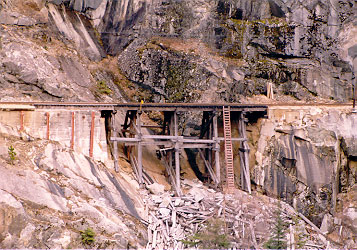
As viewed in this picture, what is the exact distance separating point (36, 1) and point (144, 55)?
7.69m

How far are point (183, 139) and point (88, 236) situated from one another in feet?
31.0

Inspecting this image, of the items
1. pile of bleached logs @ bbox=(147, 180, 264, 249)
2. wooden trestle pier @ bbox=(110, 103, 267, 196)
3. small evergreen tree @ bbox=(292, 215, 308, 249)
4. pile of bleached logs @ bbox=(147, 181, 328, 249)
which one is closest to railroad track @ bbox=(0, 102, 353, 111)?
wooden trestle pier @ bbox=(110, 103, 267, 196)

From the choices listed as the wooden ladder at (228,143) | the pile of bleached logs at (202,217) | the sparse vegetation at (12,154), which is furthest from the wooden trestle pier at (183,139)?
the sparse vegetation at (12,154)

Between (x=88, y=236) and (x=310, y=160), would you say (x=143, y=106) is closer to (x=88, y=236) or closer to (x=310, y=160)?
(x=310, y=160)

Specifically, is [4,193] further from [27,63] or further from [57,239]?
[27,63]

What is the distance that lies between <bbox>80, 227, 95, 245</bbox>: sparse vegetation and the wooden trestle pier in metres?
6.72

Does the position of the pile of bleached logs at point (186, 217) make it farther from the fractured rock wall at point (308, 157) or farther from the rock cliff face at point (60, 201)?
the fractured rock wall at point (308, 157)

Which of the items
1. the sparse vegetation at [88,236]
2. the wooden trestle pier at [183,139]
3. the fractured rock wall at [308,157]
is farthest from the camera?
the fractured rock wall at [308,157]

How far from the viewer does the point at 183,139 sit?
26.6 m

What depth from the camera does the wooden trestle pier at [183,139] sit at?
25891mm

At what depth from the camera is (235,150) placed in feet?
95.5

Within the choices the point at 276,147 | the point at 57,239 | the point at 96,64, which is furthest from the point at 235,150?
the point at 57,239

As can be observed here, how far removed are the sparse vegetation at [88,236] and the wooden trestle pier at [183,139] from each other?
672 cm

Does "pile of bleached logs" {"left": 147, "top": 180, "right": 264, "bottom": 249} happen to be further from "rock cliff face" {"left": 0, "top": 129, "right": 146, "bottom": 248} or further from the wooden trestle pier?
the wooden trestle pier
